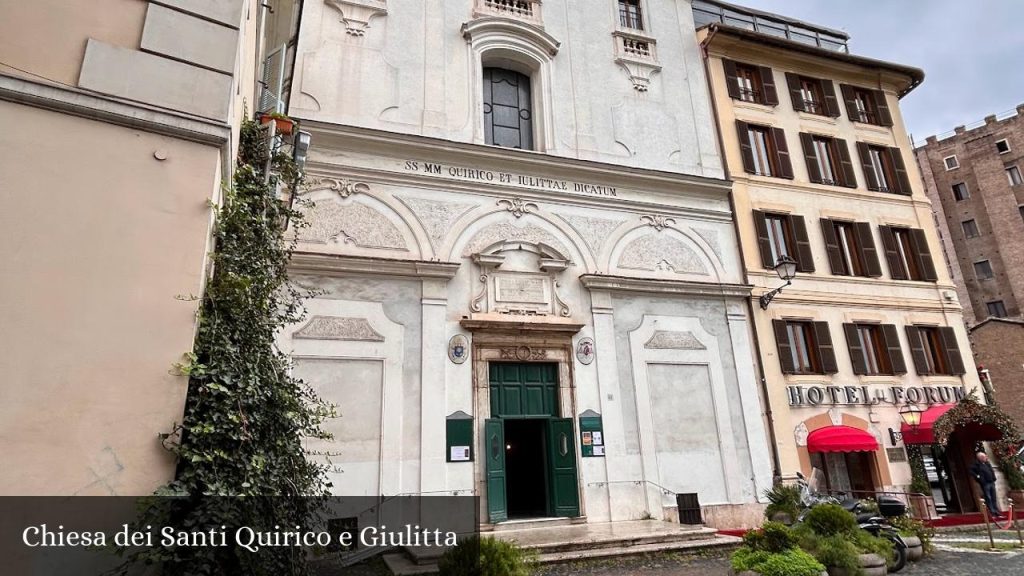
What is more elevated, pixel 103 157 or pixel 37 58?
pixel 37 58

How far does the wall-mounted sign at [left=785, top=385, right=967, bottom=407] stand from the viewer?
13602 mm

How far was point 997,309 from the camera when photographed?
34.2 m

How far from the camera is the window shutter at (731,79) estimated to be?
16141mm

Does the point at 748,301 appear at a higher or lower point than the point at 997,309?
lower

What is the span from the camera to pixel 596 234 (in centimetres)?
1328

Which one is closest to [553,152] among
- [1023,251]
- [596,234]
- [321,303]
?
[596,234]

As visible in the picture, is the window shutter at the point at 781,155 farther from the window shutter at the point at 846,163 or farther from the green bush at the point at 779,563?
the green bush at the point at 779,563

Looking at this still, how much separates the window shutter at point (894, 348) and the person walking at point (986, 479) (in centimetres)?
255

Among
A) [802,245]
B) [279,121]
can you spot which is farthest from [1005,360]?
[279,121]

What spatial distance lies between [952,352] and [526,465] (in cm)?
1231

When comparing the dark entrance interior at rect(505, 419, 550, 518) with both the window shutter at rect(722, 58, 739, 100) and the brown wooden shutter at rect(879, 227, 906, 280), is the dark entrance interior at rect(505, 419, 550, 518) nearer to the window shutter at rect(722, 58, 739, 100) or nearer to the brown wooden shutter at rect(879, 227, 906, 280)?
the window shutter at rect(722, 58, 739, 100)

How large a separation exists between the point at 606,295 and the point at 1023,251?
35.6 meters

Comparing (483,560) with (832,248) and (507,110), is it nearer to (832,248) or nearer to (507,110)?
(507,110)

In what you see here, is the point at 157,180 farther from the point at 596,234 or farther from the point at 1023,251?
the point at 1023,251
